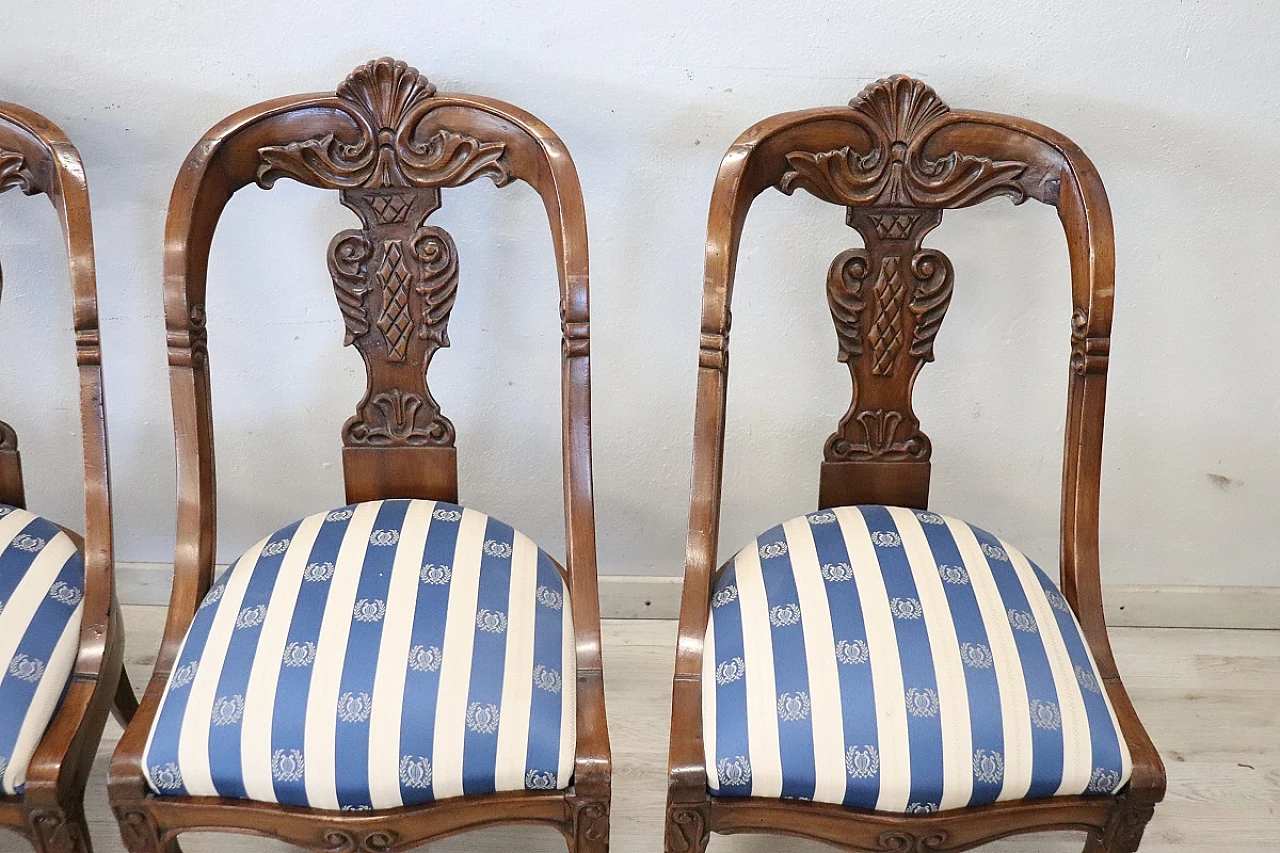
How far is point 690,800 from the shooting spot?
1.02 meters

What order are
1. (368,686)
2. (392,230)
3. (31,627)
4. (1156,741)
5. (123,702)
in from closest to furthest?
(368,686)
(31,627)
(392,230)
(123,702)
(1156,741)

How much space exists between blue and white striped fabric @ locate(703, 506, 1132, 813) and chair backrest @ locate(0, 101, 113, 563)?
0.72 meters

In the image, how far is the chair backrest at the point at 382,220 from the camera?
1143mm

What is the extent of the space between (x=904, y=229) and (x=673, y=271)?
35 cm

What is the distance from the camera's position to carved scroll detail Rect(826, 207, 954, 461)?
121 centimetres

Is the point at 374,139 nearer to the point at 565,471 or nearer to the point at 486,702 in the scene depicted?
the point at 565,471

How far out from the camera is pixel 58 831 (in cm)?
106

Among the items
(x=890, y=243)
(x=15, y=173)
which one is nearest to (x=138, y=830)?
(x=15, y=173)

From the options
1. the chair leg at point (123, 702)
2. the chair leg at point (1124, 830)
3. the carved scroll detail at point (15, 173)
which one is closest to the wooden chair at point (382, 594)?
the carved scroll detail at point (15, 173)

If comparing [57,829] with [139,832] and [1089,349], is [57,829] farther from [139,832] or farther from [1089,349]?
[1089,349]

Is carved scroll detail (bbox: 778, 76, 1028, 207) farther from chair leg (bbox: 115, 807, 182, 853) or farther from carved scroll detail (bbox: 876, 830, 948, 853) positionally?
chair leg (bbox: 115, 807, 182, 853)

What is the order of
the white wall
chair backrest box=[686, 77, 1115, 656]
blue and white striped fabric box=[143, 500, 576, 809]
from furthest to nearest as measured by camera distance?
the white wall
chair backrest box=[686, 77, 1115, 656]
blue and white striped fabric box=[143, 500, 576, 809]

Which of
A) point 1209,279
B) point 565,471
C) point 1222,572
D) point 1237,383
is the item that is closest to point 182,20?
point 565,471

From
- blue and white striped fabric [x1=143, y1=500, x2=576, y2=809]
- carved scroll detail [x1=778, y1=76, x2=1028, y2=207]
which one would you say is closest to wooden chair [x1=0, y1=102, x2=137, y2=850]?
blue and white striped fabric [x1=143, y1=500, x2=576, y2=809]
